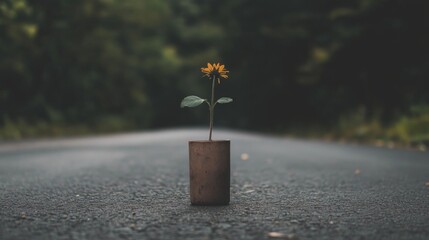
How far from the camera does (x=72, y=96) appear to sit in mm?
34625

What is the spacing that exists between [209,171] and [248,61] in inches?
1407

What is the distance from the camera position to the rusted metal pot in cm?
582

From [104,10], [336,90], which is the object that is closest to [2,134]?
[104,10]

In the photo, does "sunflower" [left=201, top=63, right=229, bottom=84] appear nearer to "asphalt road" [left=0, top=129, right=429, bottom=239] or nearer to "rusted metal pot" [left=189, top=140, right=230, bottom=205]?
"rusted metal pot" [left=189, top=140, right=230, bottom=205]

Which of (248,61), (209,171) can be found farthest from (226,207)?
(248,61)

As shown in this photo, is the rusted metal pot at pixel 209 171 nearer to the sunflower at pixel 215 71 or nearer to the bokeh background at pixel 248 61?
the sunflower at pixel 215 71

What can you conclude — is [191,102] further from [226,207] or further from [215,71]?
[226,207]

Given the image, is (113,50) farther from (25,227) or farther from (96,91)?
(25,227)

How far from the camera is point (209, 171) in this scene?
5.85 metres

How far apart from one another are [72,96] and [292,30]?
13203 millimetres

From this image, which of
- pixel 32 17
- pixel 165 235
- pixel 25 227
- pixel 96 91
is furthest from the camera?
pixel 96 91

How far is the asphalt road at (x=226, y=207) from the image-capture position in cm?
466

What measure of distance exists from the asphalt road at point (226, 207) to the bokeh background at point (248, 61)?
7960mm

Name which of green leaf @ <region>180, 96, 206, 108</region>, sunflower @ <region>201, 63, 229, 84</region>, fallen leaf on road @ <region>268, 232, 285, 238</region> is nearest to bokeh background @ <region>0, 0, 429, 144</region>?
sunflower @ <region>201, 63, 229, 84</region>
